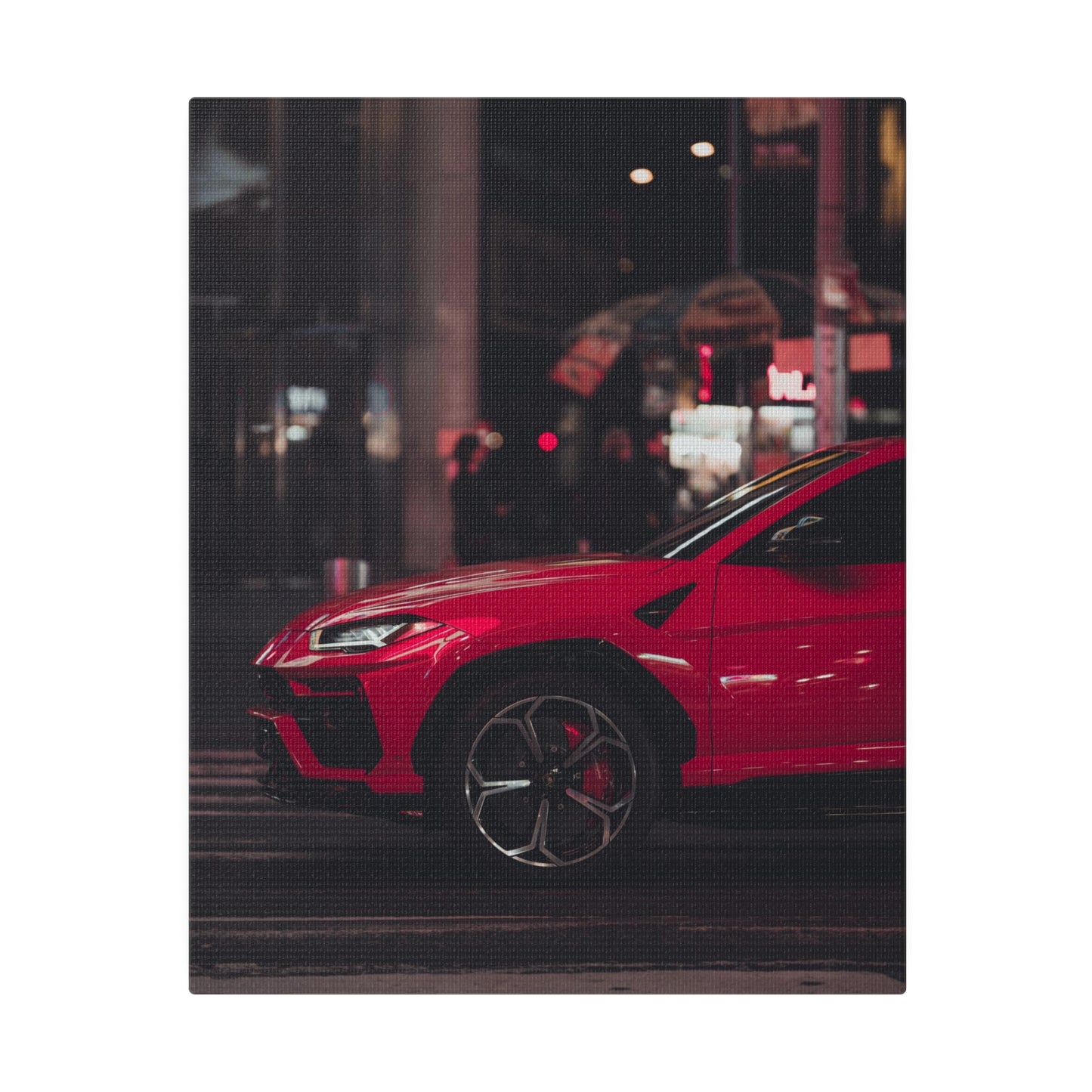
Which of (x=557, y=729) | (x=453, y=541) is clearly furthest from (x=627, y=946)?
(x=453, y=541)

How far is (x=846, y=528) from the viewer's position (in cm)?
508

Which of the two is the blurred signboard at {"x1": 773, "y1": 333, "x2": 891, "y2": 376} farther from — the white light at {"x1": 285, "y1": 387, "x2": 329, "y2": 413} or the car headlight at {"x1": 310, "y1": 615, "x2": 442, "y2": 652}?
the white light at {"x1": 285, "y1": 387, "x2": 329, "y2": 413}

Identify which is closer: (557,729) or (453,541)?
(557,729)

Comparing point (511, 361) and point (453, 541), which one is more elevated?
point (511, 361)

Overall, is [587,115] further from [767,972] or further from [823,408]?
[767,972]

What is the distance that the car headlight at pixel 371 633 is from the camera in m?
4.88

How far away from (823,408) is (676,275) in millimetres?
792

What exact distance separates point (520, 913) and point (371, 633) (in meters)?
1.21

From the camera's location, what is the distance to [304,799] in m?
5.07

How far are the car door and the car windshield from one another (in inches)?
3.6

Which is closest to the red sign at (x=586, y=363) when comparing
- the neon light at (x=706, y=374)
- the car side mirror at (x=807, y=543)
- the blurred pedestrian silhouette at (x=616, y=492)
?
the blurred pedestrian silhouette at (x=616, y=492)

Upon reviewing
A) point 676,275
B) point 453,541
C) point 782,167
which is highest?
point 782,167

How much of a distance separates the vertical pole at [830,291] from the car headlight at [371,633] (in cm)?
175

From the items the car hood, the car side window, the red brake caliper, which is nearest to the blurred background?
the car hood
